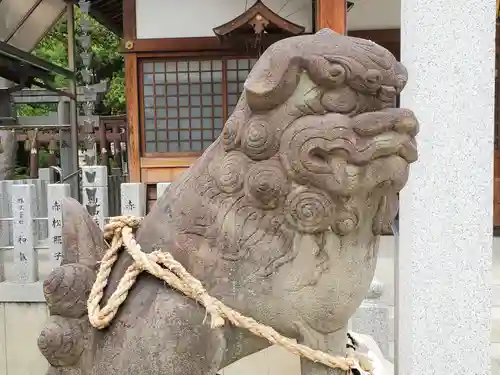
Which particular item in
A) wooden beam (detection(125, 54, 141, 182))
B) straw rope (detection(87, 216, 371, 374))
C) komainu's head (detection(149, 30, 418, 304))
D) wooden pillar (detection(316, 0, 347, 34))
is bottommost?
straw rope (detection(87, 216, 371, 374))

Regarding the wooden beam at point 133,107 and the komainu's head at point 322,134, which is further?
the wooden beam at point 133,107

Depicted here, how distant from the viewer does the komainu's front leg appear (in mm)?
1184

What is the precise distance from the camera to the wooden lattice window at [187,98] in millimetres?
5809

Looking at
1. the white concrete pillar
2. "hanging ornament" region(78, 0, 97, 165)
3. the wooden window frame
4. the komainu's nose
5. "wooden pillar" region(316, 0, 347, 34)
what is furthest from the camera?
"hanging ornament" region(78, 0, 97, 165)

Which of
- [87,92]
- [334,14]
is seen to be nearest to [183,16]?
[334,14]

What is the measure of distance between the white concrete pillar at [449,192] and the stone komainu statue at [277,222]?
2.40 ft

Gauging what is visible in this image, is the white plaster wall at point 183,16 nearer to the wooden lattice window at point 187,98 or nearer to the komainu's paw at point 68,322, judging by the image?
the wooden lattice window at point 187,98

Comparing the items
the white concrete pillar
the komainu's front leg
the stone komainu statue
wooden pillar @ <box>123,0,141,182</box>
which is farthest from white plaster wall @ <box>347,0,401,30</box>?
the komainu's front leg

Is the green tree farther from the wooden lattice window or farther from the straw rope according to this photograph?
the straw rope

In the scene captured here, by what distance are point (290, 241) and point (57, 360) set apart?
0.56m

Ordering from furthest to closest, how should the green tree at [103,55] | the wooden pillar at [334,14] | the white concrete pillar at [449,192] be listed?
the green tree at [103,55]
the wooden pillar at [334,14]
the white concrete pillar at [449,192]

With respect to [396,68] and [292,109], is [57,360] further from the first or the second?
[396,68]

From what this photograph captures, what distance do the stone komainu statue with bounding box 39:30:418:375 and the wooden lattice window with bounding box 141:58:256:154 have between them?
4.68m

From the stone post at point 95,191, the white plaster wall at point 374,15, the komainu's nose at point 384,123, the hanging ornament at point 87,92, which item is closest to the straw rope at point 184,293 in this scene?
the komainu's nose at point 384,123
